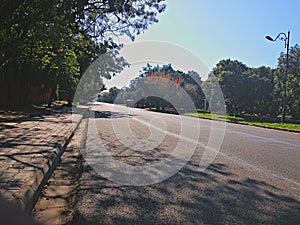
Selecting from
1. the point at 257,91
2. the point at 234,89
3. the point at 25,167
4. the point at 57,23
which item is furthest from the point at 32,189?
the point at 257,91

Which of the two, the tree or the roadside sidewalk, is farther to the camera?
the tree

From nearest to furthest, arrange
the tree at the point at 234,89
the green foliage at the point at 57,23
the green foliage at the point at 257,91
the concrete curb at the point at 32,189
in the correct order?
the concrete curb at the point at 32,189 < the green foliage at the point at 57,23 < the green foliage at the point at 257,91 < the tree at the point at 234,89

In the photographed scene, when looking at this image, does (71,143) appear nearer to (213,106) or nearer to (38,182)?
(38,182)

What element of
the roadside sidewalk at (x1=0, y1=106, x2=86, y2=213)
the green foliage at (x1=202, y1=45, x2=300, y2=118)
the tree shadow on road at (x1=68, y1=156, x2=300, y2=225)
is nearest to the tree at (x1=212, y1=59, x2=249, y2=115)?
the green foliage at (x1=202, y1=45, x2=300, y2=118)

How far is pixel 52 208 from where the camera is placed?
3586 mm

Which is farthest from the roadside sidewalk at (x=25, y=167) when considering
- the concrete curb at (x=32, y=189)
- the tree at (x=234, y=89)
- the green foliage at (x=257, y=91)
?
the green foliage at (x=257, y=91)

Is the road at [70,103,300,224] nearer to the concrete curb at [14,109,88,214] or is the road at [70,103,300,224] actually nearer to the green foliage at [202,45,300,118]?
the concrete curb at [14,109,88,214]

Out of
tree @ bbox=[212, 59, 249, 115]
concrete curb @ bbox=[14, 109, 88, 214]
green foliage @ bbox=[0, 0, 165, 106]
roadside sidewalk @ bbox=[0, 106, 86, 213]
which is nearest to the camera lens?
concrete curb @ bbox=[14, 109, 88, 214]

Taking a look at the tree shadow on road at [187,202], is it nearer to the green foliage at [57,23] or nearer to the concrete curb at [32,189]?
the concrete curb at [32,189]

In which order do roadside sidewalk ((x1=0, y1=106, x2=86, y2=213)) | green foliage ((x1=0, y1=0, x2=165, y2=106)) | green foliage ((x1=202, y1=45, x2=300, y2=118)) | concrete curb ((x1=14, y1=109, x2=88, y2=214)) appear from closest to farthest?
concrete curb ((x1=14, y1=109, x2=88, y2=214))
roadside sidewalk ((x1=0, y1=106, x2=86, y2=213))
green foliage ((x1=0, y1=0, x2=165, y2=106))
green foliage ((x1=202, y1=45, x2=300, y2=118))

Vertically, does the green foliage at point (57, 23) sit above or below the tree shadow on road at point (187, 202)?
above

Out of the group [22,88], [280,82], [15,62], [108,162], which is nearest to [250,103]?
[280,82]

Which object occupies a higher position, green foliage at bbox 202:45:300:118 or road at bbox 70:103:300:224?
green foliage at bbox 202:45:300:118

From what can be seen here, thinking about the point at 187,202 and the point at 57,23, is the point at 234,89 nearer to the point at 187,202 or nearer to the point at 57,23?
the point at 57,23
